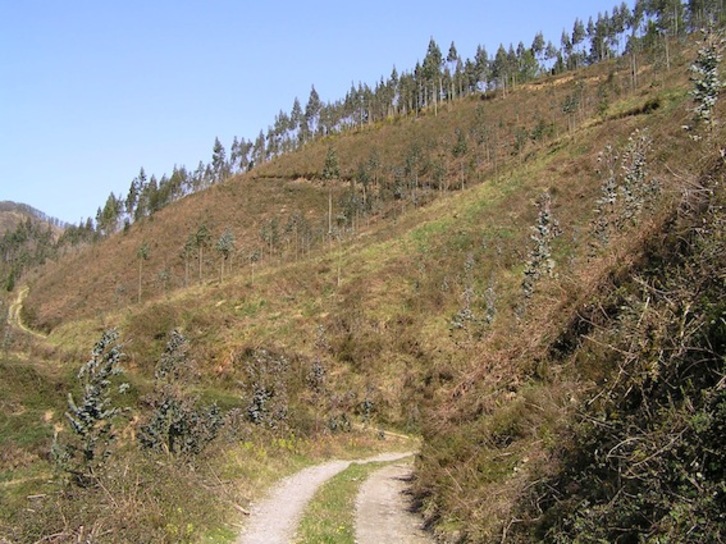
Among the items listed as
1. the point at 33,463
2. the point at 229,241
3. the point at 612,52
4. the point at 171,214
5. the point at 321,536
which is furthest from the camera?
the point at 612,52

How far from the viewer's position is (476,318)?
104 ft

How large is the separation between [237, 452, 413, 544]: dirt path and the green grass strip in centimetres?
22

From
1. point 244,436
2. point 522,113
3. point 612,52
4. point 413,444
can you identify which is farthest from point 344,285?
point 612,52

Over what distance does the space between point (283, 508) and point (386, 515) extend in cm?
217

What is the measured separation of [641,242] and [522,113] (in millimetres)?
96573

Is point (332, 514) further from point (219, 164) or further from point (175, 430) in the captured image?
point (219, 164)

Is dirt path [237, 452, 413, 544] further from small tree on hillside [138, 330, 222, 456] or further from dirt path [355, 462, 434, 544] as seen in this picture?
small tree on hillside [138, 330, 222, 456]

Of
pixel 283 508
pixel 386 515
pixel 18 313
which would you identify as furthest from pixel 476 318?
pixel 18 313

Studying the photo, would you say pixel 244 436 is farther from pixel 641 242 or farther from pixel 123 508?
pixel 641 242

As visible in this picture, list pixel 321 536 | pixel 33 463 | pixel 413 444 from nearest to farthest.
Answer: pixel 321 536 → pixel 33 463 → pixel 413 444

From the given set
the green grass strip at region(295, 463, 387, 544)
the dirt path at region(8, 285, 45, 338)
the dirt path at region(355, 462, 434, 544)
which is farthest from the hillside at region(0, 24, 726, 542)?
the dirt path at region(8, 285, 45, 338)

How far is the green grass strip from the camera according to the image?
977 cm

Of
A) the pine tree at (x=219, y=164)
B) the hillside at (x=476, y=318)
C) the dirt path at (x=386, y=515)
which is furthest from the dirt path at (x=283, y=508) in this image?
the pine tree at (x=219, y=164)

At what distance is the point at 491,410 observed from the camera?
34.9 ft
